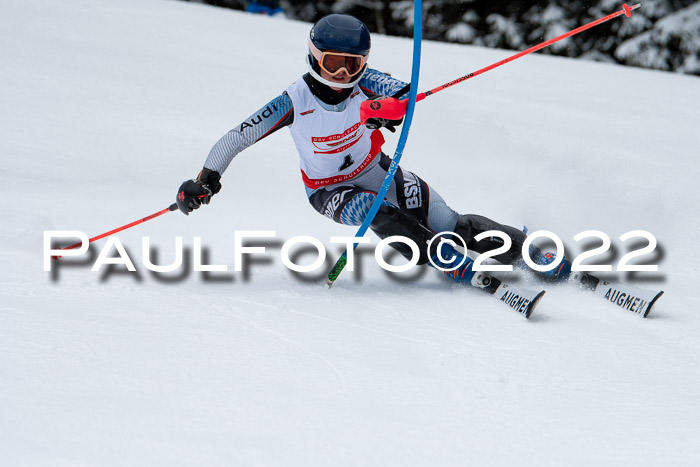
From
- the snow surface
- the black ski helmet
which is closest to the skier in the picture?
the black ski helmet

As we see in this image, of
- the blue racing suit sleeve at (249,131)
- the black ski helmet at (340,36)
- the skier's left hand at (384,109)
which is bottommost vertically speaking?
the blue racing suit sleeve at (249,131)

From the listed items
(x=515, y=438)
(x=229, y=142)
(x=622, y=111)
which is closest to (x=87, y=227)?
(x=229, y=142)

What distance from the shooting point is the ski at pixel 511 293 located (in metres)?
2.71

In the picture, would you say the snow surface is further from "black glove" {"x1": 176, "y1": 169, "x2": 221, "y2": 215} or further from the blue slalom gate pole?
"black glove" {"x1": 176, "y1": 169, "x2": 221, "y2": 215}

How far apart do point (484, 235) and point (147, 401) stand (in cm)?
191

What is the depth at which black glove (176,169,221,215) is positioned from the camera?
3143mm

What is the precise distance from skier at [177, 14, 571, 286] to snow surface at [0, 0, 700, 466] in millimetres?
278

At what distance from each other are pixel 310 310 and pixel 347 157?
988mm

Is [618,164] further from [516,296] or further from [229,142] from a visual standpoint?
[229,142]

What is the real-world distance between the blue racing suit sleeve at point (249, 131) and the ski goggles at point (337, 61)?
0.25 m

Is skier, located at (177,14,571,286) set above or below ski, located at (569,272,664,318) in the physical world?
above

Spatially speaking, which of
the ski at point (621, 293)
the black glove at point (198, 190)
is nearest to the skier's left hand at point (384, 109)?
the black glove at point (198, 190)

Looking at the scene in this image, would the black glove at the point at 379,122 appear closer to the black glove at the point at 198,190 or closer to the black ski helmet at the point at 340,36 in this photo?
the black ski helmet at the point at 340,36

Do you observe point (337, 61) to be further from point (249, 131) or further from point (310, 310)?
point (310, 310)
